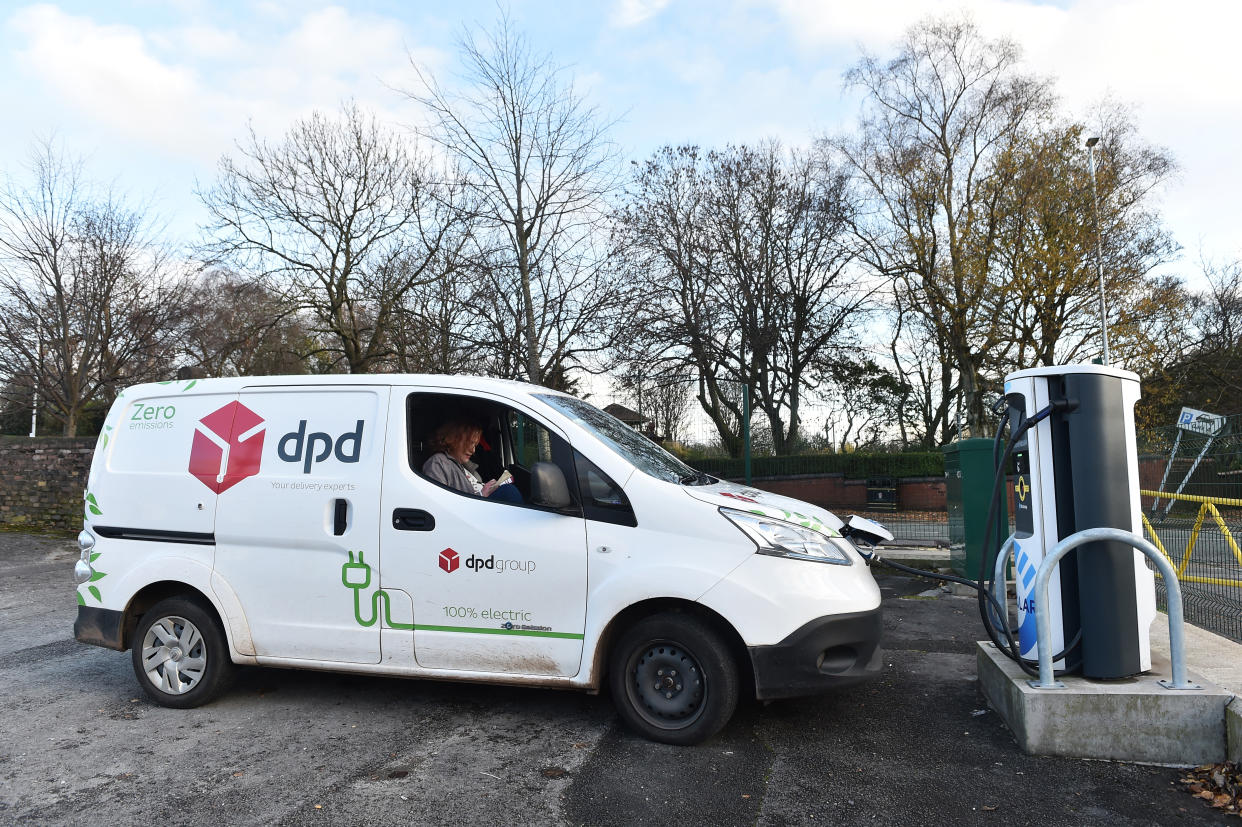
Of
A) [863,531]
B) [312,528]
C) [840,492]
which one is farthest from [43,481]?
[863,531]

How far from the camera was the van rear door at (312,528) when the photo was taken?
4.62m

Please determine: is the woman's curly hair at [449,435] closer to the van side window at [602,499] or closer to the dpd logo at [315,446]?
the dpd logo at [315,446]

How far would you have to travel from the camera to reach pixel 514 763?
4.02m

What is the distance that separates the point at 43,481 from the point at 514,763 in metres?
15.0

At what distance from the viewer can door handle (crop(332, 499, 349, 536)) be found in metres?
4.65

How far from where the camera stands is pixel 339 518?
184 inches

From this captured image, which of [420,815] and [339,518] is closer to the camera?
[420,815]

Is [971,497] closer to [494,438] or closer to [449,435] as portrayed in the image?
[494,438]

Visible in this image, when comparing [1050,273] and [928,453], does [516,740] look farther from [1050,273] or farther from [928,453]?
[1050,273]

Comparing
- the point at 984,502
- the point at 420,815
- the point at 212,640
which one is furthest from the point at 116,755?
the point at 984,502

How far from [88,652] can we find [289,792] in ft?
13.2

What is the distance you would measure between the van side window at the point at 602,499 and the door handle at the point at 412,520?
884mm

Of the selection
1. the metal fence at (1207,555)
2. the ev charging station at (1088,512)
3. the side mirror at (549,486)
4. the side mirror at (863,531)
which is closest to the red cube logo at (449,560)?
the side mirror at (549,486)

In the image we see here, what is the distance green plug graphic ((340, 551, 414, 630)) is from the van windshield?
1412 mm
